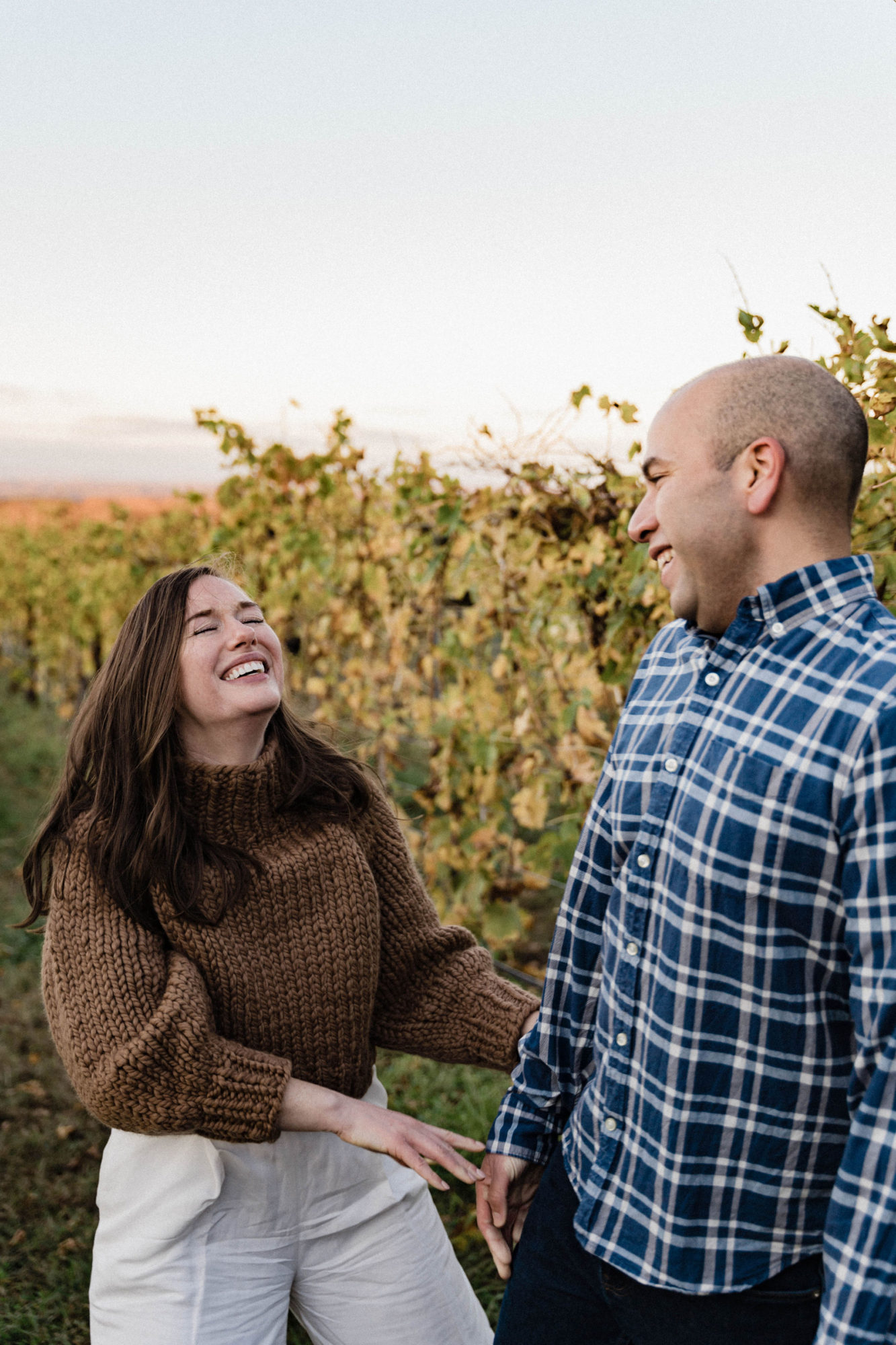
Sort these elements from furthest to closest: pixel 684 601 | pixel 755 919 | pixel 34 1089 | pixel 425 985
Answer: pixel 34 1089 → pixel 425 985 → pixel 684 601 → pixel 755 919

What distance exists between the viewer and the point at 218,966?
174 cm

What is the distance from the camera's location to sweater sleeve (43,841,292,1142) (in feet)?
5.25

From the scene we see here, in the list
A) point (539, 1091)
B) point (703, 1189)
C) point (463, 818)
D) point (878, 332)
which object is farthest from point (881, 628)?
point (463, 818)

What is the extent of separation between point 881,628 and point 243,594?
1213mm

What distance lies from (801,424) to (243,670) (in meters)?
1.06

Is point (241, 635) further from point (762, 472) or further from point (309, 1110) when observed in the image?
point (762, 472)

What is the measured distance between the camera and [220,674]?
6.23 feet

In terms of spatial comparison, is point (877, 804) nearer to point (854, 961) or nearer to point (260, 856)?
point (854, 961)

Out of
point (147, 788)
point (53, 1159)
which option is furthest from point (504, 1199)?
point (53, 1159)

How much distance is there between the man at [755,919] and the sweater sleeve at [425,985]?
0.57 metres

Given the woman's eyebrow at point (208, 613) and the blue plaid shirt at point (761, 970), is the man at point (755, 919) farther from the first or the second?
the woman's eyebrow at point (208, 613)

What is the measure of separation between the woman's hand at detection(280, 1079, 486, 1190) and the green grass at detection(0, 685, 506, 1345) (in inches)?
37.0

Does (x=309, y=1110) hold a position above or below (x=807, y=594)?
below

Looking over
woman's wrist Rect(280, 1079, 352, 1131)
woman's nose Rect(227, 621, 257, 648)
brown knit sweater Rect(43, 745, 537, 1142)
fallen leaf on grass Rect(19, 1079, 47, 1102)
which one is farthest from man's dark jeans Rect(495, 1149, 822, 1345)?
fallen leaf on grass Rect(19, 1079, 47, 1102)
